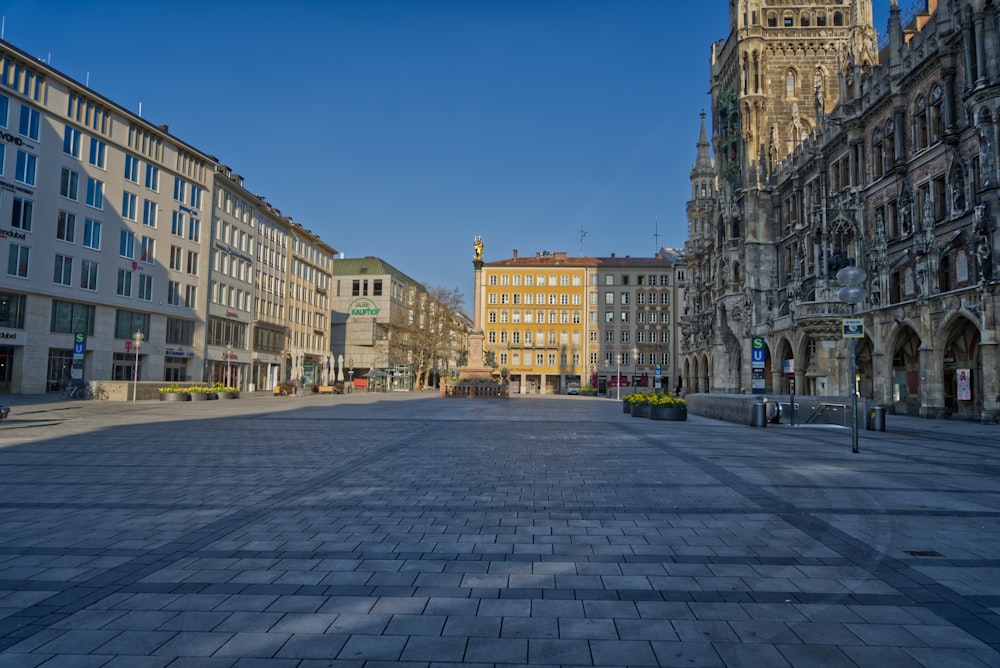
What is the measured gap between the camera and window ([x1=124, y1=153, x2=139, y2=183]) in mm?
46719

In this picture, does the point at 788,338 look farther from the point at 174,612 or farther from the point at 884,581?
the point at 174,612

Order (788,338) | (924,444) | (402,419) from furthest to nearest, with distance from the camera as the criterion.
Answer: (788,338)
(402,419)
(924,444)

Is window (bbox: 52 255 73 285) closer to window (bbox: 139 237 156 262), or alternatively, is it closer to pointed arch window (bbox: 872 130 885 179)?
window (bbox: 139 237 156 262)

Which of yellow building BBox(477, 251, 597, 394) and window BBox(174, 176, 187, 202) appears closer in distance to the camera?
window BBox(174, 176, 187, 202)

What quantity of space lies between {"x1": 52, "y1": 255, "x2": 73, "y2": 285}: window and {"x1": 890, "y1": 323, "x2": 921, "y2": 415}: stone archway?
4946 cm

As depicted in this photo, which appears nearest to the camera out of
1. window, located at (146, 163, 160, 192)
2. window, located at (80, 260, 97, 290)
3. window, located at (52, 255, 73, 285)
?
window, located at (52, 255, 73, 285)

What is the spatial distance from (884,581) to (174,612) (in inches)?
210

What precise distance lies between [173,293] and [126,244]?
19.4ft

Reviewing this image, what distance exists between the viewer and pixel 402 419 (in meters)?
23.1

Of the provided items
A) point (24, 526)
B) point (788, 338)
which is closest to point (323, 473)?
point (24, 526)

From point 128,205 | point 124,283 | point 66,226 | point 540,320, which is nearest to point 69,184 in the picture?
point 66,226

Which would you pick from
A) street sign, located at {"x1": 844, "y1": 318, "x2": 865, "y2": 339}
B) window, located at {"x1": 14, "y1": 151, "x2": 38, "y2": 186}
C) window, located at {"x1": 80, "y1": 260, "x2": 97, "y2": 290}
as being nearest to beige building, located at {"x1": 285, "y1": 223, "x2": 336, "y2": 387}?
window, located at {"x1": 80, "y1": 260, "x2": 97, "y2": 290}

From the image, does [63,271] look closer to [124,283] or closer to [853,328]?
[124,283]

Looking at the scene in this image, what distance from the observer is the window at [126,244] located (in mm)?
45906
